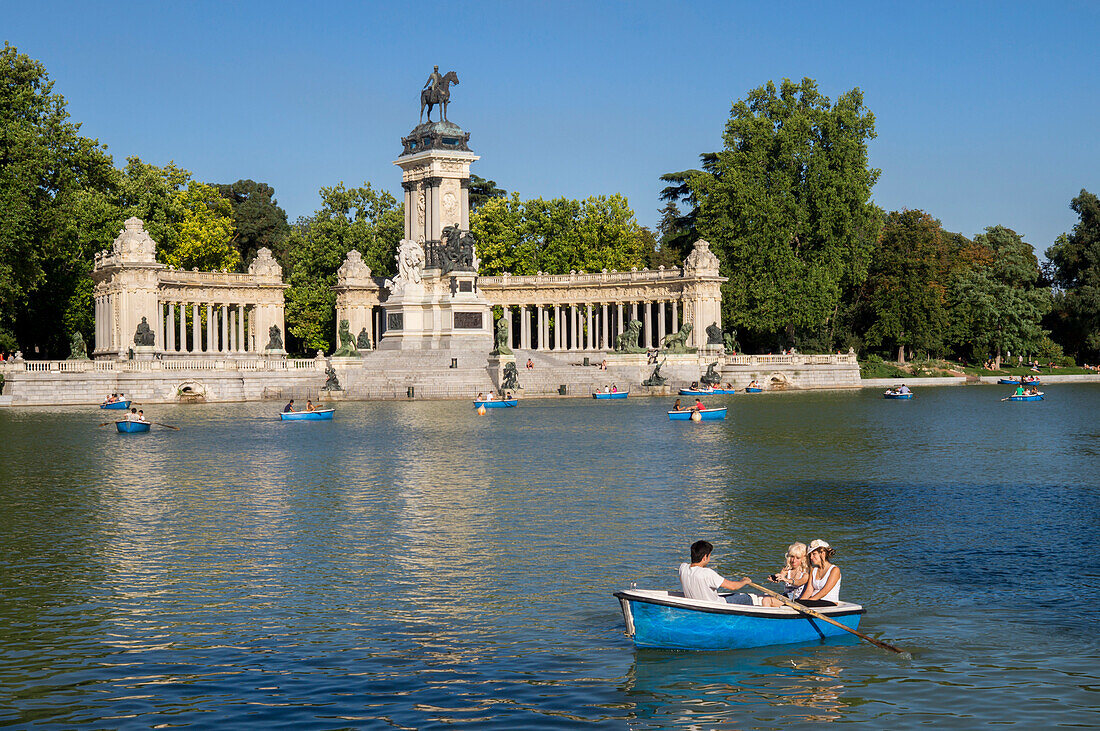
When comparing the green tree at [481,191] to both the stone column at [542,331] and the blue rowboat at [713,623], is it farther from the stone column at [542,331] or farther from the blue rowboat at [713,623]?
the blue rowboat at [713,623]

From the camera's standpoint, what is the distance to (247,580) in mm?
20016

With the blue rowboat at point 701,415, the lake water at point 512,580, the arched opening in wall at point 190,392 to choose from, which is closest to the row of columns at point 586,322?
the arched opening in wall at point 190,392

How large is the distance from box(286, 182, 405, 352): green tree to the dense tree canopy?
814 cm

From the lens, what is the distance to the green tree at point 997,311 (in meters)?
104

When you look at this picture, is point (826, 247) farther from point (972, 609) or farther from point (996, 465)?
point (972, 609)

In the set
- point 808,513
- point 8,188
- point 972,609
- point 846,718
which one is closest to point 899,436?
point 808,513

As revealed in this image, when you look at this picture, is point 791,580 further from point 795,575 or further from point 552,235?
point 552,235

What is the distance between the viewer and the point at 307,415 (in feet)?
181

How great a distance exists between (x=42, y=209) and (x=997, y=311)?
248 feet

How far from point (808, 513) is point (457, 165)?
6147 cm

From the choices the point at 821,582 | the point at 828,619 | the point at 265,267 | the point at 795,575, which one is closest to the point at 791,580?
the point at 795,575

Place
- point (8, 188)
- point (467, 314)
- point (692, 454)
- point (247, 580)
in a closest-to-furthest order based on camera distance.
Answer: point (247, 580)
point (692, 454)
point (8, 188)
point (467, 314)

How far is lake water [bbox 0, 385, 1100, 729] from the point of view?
13844 mm

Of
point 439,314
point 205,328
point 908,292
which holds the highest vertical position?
point 908,292
